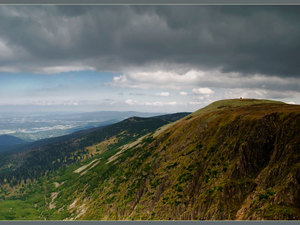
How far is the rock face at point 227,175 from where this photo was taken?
18925 millimetres

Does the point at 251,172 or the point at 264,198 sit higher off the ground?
the point at 251,172

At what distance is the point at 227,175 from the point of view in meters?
24.0

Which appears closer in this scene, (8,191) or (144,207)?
(144,207)

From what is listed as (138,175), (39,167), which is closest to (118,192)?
(138,175)

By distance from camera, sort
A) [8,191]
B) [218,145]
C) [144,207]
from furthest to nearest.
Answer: [8,191] → [144,207] → [218,145]

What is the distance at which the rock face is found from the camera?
1893 cm

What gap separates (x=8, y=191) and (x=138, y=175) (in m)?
162

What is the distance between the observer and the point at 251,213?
60.7 feet

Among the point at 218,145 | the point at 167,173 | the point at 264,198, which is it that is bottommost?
the point at 167,173

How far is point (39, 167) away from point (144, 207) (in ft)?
655

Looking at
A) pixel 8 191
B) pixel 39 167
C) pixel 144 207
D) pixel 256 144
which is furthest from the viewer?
pixel 39 167

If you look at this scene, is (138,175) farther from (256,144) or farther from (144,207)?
(256,144)

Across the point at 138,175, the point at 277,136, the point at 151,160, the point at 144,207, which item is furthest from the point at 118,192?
the point at 277,136

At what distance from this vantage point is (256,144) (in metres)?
24.0
